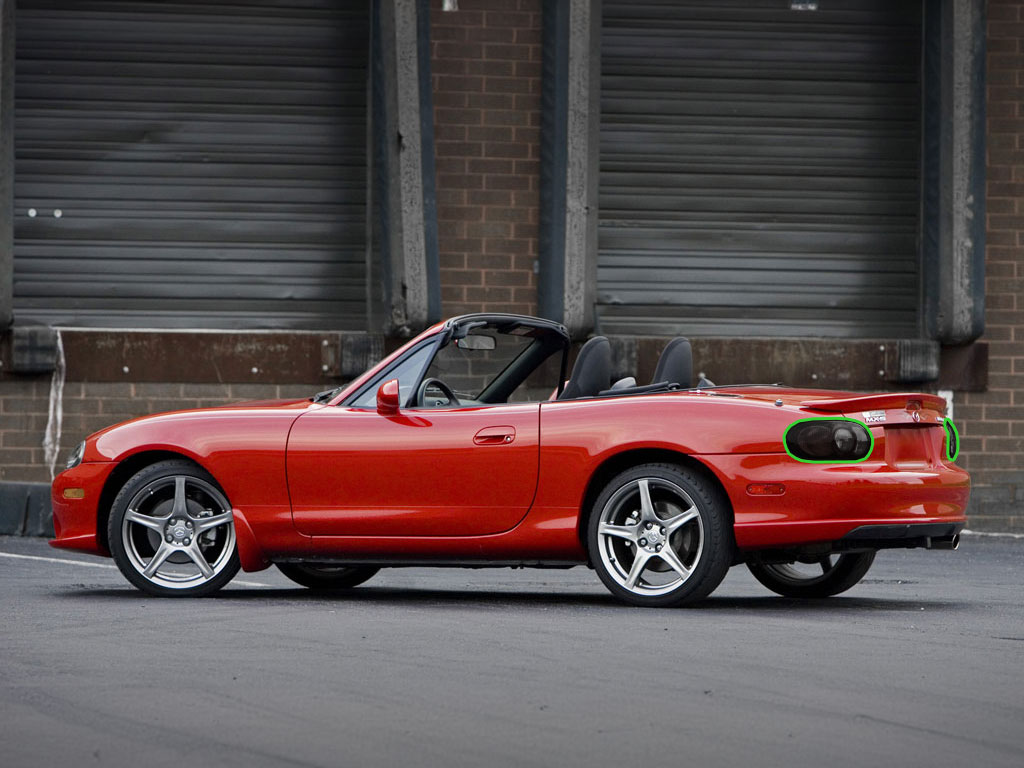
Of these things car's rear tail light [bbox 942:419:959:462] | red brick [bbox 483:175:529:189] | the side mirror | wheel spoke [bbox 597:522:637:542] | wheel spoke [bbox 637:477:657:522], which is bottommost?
wheel spoke [bbox 597:522:637:542]

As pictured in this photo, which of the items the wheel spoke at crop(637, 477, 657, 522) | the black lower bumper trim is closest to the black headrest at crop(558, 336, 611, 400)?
the wheel spoke at crop(637, 477, 657, 522)

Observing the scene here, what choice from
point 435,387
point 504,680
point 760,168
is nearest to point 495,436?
point 435,387

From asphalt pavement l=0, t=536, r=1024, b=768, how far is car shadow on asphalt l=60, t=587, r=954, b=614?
0.11 ft

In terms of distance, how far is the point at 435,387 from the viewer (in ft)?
29.8

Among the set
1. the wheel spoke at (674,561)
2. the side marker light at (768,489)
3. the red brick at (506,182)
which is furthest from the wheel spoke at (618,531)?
the red brick at (506,182)

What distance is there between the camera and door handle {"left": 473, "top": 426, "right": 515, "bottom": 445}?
28.5 ft

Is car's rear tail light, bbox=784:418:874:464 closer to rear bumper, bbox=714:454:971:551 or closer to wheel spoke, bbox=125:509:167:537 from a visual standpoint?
rear bumper, bbox=714:454:971:551

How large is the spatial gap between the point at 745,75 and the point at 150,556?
10.6 m

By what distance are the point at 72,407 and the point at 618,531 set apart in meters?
9.92

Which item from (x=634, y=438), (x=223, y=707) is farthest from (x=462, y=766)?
(x=634, y=438)

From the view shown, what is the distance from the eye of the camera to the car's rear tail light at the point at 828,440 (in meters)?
8.24

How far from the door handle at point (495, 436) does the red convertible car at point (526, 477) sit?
0.03ft

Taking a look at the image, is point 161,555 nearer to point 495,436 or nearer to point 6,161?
point 495,436

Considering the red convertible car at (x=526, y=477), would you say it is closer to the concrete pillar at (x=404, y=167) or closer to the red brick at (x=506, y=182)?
the concrete pillar at (x=404, y=167)
